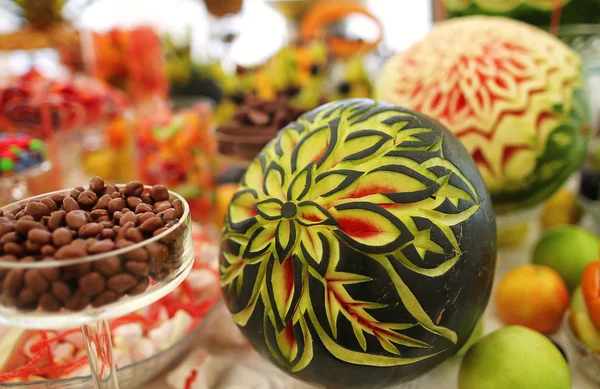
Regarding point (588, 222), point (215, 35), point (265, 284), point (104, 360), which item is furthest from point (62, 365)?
point (215, 35)

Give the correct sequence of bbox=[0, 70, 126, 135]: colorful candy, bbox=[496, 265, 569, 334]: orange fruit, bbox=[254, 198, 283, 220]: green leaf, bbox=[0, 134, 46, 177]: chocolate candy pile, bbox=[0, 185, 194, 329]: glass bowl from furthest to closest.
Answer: bbox=[0, 70, 126, 135]: colorful candy → bbox=[0, 134, 46, 177]: chocolate candy pile → bbox=[496, 265, 569, 334]: orange fruit → bbox=[254, 198, 283, 220]: green leaf → bbox=[0, 185, 194, 329]: glass bowl

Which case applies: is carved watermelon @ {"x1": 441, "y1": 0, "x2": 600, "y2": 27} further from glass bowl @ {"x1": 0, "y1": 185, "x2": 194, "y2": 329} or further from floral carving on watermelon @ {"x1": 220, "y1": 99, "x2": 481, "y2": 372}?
glass bowl @ {"x1": 0, "y1": 185, "x2": 194, "y2": 329}

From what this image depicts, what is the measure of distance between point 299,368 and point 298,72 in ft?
2.81

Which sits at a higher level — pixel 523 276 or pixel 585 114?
pixel 585 114

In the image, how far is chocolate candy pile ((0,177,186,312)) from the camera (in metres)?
0.30

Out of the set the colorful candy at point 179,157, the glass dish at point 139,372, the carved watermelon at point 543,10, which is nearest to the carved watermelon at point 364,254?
the glass dish at point 139,372

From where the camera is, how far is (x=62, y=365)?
46 centimetres

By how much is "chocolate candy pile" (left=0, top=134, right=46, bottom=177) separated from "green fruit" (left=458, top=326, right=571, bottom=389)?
0.73m

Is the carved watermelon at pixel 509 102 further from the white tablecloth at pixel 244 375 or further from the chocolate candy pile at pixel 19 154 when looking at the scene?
the chocolate candy pile at pixel 19 154

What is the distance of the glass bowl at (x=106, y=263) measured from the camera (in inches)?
11.7

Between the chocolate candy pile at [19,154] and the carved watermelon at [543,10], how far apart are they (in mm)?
878

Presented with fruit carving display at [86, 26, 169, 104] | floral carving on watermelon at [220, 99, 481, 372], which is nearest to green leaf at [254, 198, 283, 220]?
floral carving on watermelon at [220, 99, 481, 372]

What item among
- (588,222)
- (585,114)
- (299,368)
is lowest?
(588,222)

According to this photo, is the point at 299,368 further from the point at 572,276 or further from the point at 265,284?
the point at 572,276
